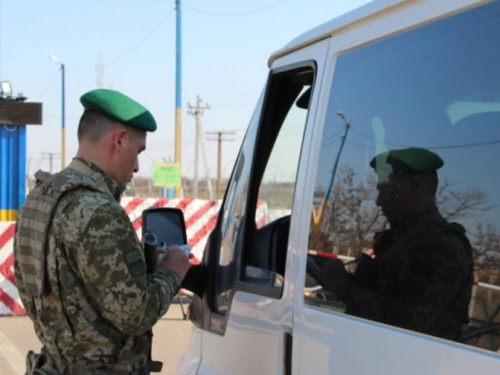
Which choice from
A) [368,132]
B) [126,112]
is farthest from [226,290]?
[368,132]

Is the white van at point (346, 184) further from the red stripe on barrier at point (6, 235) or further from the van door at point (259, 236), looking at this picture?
the red stripe on barrier at point (6, 235)

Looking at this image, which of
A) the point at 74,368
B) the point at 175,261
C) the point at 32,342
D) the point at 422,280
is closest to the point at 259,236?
the point at 175,261

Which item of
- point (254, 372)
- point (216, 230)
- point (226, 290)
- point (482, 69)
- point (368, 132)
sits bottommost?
point (254, 372)

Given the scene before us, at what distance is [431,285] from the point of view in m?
1.82

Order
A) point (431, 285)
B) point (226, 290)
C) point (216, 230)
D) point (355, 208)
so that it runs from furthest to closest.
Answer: point (216, 230) → point (226, 290) → point (355, 208) → point (431, 285)

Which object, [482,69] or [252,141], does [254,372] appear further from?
[482,69]

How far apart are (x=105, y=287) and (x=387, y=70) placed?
120cm

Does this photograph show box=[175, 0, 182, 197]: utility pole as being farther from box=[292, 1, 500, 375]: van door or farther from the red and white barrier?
box=[292, 1, 500, 375]: van door

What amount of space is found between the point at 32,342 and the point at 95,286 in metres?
5.95

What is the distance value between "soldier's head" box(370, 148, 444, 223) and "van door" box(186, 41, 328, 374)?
0.43 m

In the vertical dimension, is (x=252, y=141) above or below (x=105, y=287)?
above

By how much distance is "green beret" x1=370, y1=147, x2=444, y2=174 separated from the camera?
186 centimetres

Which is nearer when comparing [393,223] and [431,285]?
[431,285]

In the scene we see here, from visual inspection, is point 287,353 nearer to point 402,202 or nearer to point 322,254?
point 322,254
